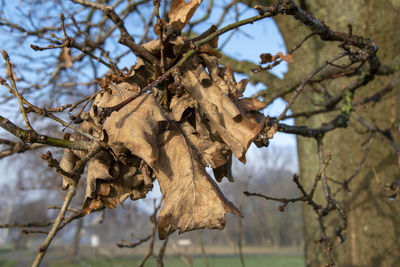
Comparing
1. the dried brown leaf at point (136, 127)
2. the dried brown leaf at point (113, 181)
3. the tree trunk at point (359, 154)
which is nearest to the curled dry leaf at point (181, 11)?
the dried brown leaf at point (136, 127)

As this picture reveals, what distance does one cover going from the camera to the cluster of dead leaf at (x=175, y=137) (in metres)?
0.93

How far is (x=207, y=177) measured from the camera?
3.22ft

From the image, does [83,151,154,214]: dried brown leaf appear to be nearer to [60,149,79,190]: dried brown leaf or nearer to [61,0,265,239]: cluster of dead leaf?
[61,0,265,239]: cluster of dead leaf

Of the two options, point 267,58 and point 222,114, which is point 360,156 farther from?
point 222,114

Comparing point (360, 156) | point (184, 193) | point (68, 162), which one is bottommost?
point (184, 193)

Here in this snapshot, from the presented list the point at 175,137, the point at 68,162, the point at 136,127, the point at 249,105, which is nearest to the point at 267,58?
the point at 249,105

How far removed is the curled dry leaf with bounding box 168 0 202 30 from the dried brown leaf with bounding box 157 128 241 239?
40cm

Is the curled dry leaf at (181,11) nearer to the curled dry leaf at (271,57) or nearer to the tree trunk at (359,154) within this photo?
the curled dry leaf at (271,57)

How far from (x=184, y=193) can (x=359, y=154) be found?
367 centimetres

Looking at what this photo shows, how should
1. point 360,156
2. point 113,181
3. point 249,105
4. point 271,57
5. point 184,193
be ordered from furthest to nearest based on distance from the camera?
point 360,156 → point 271,57 → point 249,105 → point 113,181 → point 184,193

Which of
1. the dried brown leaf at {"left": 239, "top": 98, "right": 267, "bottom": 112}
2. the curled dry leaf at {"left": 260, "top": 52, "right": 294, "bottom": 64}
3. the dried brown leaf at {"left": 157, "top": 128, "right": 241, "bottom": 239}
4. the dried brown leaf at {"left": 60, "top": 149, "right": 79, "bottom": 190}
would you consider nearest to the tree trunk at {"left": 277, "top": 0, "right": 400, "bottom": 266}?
the curled dry leaf at {"left": 260, "top": 52, "right": 294, "bottom": 64}

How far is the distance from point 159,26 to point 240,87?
0.40 meters

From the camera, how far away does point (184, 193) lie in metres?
0.95

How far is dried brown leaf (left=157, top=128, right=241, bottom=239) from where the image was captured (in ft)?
2.99
